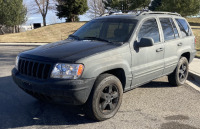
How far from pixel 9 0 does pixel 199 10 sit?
25927 millimetres

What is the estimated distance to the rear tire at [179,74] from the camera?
5469mm

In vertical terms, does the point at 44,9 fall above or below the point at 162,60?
above

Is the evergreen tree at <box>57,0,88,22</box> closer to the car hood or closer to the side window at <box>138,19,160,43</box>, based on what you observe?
the side window at <box>138,19,160,43</box>

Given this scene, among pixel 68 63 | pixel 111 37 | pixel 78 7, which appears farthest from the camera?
pixel 78 7

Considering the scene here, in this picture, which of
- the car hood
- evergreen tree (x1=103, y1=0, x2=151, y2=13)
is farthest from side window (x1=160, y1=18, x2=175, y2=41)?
evergreen tree (x1=103, y1=0, x2=151, y2=13)

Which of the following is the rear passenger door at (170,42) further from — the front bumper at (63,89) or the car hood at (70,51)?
the front bumper at (63,89)

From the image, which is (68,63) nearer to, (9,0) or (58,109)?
(58,109)

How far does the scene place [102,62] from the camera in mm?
3541

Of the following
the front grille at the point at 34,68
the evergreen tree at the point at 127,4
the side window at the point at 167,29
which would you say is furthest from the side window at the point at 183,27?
the evergreen tree at the point at 127,4

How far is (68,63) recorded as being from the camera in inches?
130

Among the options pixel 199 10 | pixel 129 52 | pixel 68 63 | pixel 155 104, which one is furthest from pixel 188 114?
pixel 199 10

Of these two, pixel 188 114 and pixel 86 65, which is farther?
pixel 188 114

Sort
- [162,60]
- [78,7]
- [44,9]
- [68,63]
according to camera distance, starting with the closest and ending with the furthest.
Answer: [68,63] → [162,60] → [78,7] → [44,9]

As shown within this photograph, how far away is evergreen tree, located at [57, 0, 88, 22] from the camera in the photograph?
102 ft
